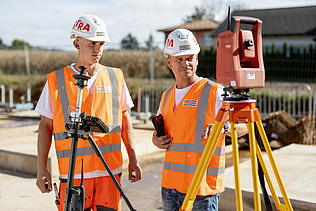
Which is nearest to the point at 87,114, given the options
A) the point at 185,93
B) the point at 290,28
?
the point at 185,93

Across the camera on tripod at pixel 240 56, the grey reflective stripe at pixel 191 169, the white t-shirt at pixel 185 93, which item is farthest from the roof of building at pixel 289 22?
the camera on tripod at pixel 240 56

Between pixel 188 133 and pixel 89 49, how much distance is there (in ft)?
3.06

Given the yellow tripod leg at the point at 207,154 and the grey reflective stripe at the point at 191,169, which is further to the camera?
the grey reflective stripe at the point at 191,169

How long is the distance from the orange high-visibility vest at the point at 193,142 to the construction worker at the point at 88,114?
0.47 metres

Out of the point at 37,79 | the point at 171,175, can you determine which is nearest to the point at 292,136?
the point at 171,175

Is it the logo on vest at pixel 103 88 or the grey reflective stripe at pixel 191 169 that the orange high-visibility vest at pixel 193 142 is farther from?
the logo on vest at pixel 103 88

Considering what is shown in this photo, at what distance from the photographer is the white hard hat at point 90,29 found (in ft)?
9.37

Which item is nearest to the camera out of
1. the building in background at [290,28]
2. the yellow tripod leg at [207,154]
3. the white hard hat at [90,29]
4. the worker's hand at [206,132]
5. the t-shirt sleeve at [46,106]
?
the yellow tripod leg at [207,154]

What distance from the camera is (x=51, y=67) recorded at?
19.1m

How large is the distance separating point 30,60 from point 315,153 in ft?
50.0

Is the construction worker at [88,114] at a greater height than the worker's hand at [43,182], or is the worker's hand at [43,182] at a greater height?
the construction worker at [88,114]

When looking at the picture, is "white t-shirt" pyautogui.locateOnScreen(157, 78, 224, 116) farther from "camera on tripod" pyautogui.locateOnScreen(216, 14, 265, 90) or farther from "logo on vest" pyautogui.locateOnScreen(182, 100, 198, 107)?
"camera on tripod" pyautogui.locateOnScreen(216, 14, 265, 90)

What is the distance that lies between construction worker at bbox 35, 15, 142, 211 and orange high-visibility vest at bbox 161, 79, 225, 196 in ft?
1.56

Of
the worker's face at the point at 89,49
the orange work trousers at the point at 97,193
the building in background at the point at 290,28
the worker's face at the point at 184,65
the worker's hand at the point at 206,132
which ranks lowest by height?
the orange work trousers at the point at 97,193
